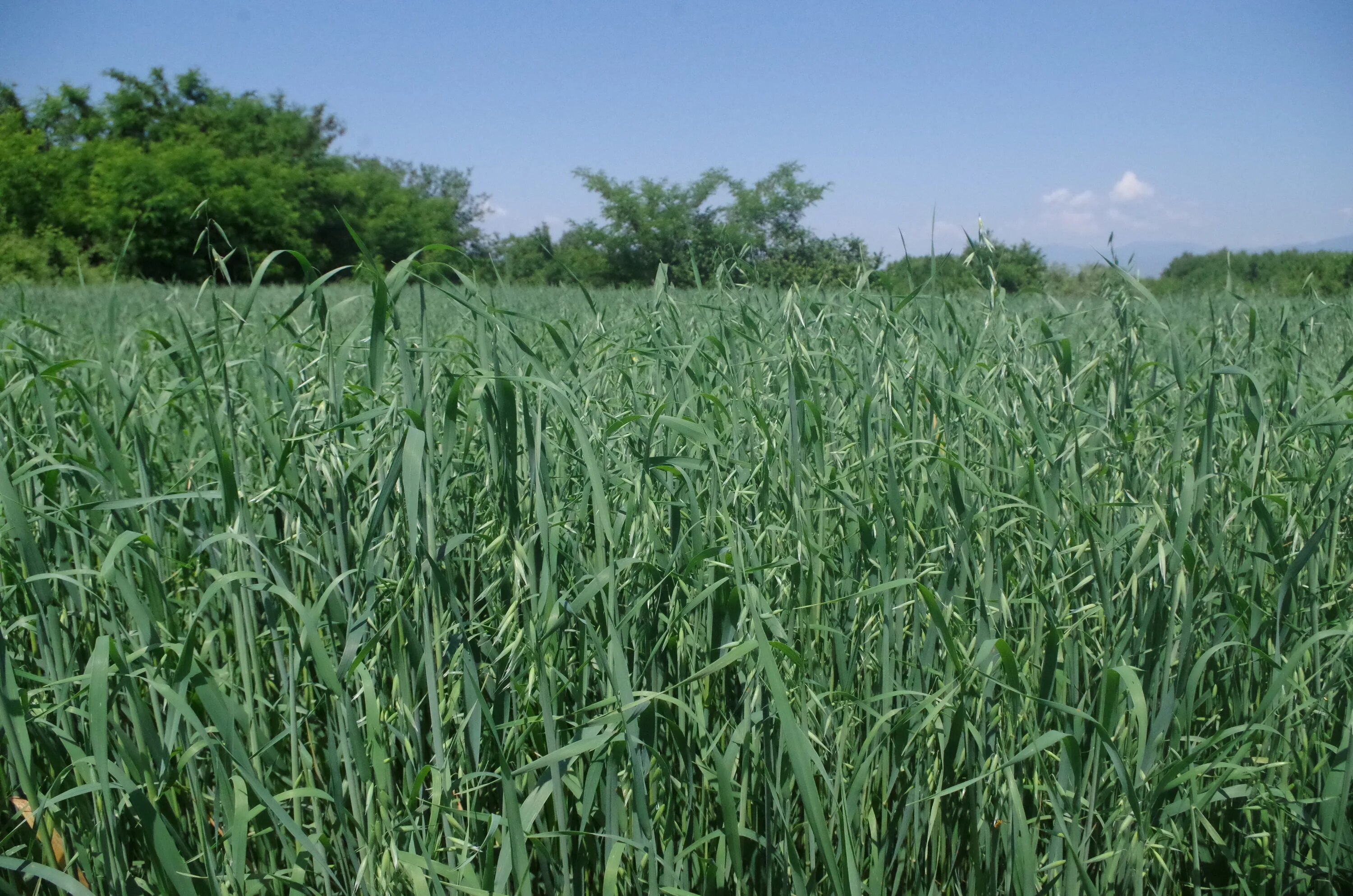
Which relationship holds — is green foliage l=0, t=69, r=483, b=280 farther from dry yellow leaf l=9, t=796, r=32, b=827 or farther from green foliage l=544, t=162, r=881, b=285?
dry yellow leaf l=9, t=796, r=32, b=827

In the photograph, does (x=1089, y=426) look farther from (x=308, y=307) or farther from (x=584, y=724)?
(x=308, y=307)

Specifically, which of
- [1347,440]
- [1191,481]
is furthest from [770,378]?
[1347,440]

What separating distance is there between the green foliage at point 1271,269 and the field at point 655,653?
46.3ft

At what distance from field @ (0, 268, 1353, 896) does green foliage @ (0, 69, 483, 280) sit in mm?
21670

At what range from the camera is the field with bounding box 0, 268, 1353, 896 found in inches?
39.9

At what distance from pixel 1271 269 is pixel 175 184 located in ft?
110

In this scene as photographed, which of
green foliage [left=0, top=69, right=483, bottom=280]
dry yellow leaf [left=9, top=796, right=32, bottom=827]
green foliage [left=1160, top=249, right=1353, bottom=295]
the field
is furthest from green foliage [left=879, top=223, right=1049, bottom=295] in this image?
green foliage [left=0, top=69, right=483, bottom=280]

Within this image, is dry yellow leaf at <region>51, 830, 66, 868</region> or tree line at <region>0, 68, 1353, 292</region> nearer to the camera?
dry yellow leaf at <region>51, 830, 66, 868</region>

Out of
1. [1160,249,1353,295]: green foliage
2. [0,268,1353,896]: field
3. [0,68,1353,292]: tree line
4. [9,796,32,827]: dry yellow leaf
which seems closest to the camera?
[0,268,1353,896]: field

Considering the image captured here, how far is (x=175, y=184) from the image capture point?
89.7ft

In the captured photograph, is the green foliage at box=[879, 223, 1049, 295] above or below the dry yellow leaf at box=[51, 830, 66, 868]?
above

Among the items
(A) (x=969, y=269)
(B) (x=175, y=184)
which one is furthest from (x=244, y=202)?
(A) (x=969, y=269)

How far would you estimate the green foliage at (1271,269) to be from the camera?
16.0m

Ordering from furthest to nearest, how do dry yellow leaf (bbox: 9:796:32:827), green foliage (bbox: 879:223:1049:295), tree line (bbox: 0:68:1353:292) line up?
tree line (bbox: 0:68:1353:292), green foliage (bbox: 879:223:1049:295), dry yellow leaf (bbox: 9:796:32:827)
